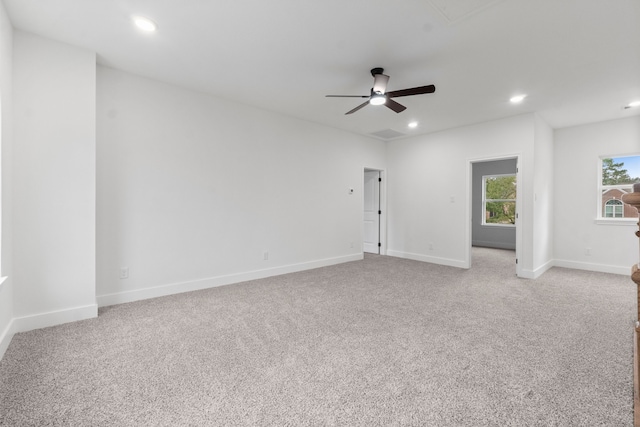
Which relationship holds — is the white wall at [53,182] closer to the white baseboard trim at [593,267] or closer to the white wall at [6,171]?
the white wall at [6,171]

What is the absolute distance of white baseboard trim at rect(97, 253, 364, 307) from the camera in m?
3.22

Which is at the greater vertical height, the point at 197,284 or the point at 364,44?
the point at 364,44

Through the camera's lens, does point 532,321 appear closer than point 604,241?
Yes

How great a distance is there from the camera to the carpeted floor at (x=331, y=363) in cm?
155

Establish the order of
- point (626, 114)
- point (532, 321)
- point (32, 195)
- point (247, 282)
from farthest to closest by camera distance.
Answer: point (626, 114), point (247, 282), point (532, 321), point (32, 195)

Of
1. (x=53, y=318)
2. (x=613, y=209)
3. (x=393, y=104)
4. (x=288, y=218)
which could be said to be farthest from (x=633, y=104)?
(x=53, y=318)

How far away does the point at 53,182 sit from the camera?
2654 mm

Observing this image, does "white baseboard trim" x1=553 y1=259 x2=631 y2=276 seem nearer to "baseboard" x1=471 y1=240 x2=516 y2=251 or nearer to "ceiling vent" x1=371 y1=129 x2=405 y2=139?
"baseboard" x1=471 y1=240 x2=516 y2=251

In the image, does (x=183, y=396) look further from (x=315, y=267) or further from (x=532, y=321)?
(x=315, y=267)

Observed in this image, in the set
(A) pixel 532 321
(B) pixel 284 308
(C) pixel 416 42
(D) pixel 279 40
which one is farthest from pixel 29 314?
(A) pixel 532 321

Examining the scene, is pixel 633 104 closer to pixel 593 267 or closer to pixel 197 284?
pixel 593 267

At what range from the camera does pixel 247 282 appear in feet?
13.7

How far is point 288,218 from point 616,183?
18.6ft

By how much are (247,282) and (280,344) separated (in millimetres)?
1998
